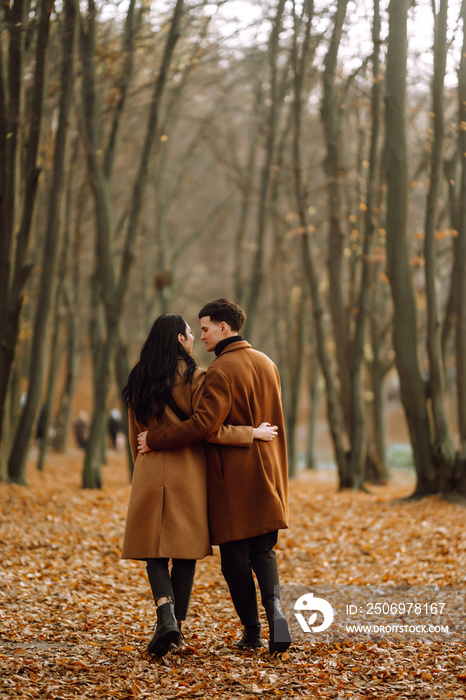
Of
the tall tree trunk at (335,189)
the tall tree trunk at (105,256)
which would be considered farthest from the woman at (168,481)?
the tall tree trunk at (335,189)

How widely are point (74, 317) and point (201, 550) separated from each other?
1698cm

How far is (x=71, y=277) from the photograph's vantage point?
2153cm

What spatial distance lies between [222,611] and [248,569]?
147 cm

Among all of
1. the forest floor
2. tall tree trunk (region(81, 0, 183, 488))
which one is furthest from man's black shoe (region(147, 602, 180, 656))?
tall tree trunk (region(81, 0, 183, 488))

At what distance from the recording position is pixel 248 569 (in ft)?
14.5

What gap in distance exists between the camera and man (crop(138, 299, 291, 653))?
432 centimetres

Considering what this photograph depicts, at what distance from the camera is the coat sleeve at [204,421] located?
4293 millimetres

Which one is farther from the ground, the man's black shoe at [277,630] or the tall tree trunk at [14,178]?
the tall tree trunk at [14,178]

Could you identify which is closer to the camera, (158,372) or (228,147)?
(158,372)

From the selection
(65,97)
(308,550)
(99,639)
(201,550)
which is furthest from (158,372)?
(65,97)

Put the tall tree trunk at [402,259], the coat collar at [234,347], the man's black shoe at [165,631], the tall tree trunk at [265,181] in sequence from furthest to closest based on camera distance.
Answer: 1. the tall tree trunk at [265,181]
2. the tall tree trunk at [402,259]
3. the coat collar at [234,347]
4. the man's black shoe at [165,631]

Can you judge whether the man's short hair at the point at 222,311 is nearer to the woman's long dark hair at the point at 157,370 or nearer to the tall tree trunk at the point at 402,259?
the woman's long dark hair at the point at 157,370

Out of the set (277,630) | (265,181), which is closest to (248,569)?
(277,630)

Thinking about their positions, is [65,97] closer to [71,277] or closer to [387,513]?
[387,513]
